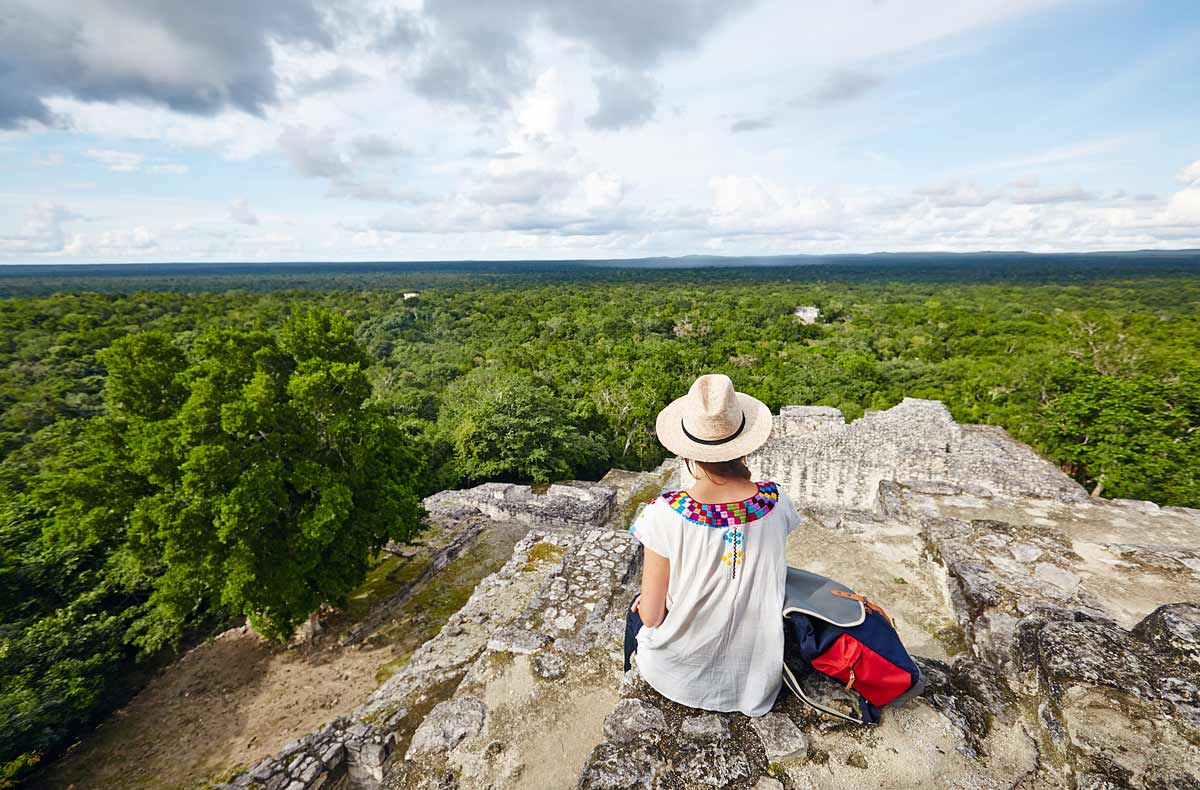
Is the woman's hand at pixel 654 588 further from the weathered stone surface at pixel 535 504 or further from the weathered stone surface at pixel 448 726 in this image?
the weathered stone surface at pixel 535 504

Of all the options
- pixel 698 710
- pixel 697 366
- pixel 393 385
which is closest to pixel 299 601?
pixel 698 710

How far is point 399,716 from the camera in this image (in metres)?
4.68

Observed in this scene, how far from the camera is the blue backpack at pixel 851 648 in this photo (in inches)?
98.7

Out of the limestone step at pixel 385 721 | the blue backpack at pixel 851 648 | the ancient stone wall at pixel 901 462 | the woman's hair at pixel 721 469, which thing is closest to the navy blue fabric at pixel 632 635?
the blue backpack at pixel 851 648

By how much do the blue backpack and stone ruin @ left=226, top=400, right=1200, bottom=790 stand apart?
0.17 metres

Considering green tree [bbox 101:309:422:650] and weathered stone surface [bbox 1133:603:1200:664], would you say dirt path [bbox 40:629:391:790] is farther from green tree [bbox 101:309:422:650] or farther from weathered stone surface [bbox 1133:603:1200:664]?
weathered stone surface [bbox 1133:603:1200:664]

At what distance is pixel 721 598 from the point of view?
2.40 m

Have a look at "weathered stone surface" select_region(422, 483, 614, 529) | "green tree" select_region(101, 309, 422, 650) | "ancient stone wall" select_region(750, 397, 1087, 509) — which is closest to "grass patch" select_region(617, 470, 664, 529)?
"weathered stone surface" select_region(422, 483, 614, 529)

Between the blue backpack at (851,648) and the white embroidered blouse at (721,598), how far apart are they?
0.16m

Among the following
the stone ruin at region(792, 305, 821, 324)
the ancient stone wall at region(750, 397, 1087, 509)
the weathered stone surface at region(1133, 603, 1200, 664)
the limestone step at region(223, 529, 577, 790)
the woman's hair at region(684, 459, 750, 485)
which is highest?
the woman's hair at region(684, 459, 750, 485)

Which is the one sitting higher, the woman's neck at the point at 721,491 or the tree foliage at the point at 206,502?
the woman's neck at the point at 721,491

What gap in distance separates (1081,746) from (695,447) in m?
2.30

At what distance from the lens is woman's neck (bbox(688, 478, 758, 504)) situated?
2.29m

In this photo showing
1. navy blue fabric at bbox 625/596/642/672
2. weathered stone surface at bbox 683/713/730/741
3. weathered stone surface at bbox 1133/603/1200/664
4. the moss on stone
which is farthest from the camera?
the moss on stone
